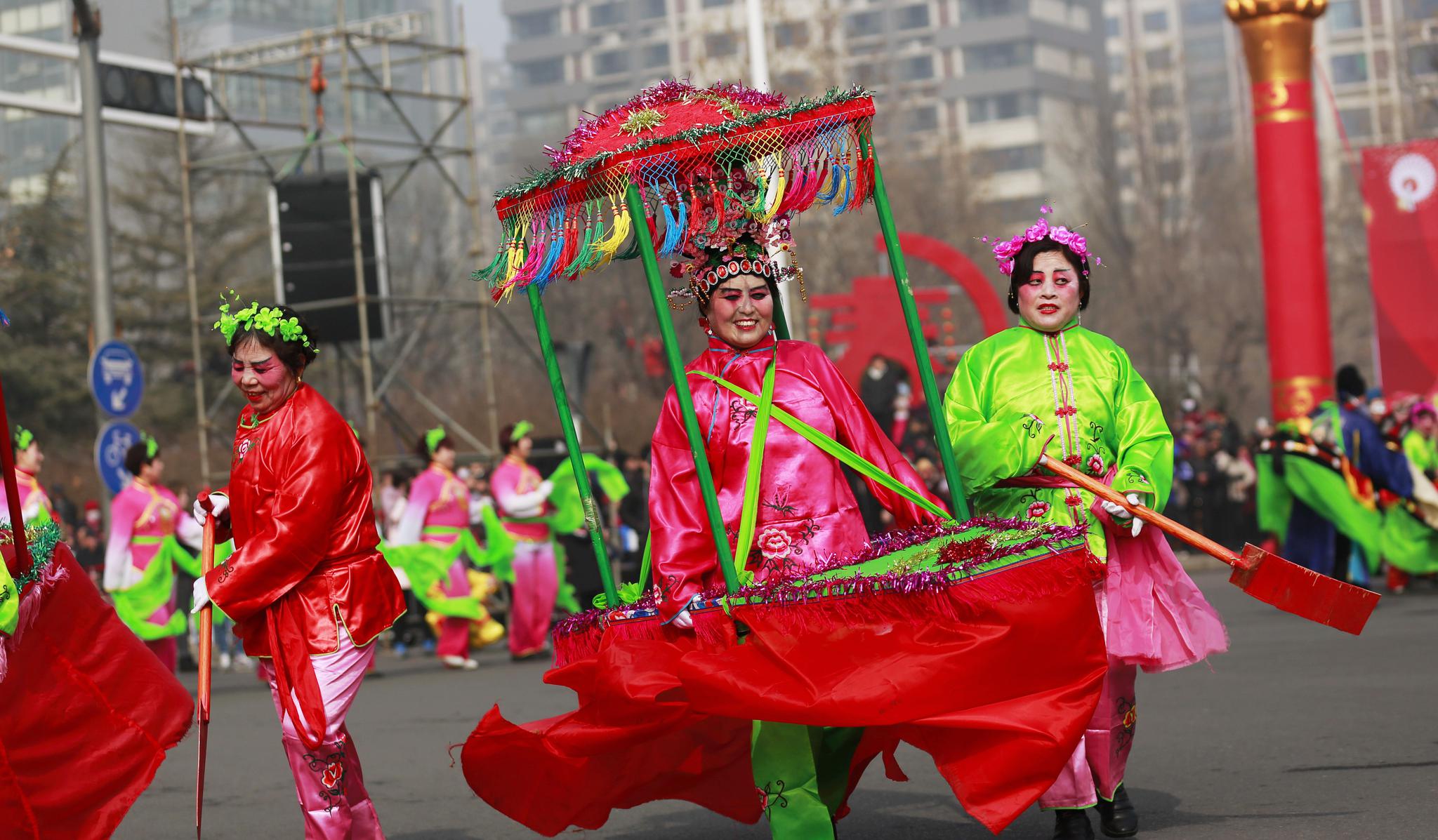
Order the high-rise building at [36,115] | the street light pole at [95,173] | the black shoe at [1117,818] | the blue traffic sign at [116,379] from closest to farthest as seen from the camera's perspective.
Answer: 1. the black shoe at [1117,818]
2. the blue traffic sign at [116,379]
3. the street light pole at [95,173]
4. the high-rise building at [36,115]

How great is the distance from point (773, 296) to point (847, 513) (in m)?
0.76

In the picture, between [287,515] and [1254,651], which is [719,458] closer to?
[287,515]

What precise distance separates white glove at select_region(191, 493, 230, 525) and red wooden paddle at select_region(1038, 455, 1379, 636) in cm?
292

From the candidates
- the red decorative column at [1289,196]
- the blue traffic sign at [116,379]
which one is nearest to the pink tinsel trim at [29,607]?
the blue traffic sign at [116,379]

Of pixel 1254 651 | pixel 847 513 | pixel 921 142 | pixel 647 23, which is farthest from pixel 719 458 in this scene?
pixel 647 23

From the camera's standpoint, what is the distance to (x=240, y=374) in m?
6.10

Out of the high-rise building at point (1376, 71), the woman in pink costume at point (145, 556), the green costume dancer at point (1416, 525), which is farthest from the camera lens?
the high-rise building at point (1376, 71)

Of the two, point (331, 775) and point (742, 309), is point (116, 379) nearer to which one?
point (331, 775)

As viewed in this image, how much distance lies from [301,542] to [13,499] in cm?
93

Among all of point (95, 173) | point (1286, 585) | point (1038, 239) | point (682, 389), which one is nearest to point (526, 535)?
point (95, 173)

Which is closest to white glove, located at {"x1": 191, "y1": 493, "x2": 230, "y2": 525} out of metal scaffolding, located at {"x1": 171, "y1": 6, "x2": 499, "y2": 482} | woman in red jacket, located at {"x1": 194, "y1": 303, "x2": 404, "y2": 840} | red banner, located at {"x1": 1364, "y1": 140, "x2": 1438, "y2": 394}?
woman in red jacket, located at {"x1": 194, "y1": 303, "x2": 404, "y2": 840}

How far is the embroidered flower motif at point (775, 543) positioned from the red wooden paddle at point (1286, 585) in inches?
43.0

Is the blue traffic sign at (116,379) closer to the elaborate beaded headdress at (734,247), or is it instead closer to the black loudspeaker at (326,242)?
the black loudspeaker at (326,242)

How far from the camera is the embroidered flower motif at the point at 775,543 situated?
5.76 m
